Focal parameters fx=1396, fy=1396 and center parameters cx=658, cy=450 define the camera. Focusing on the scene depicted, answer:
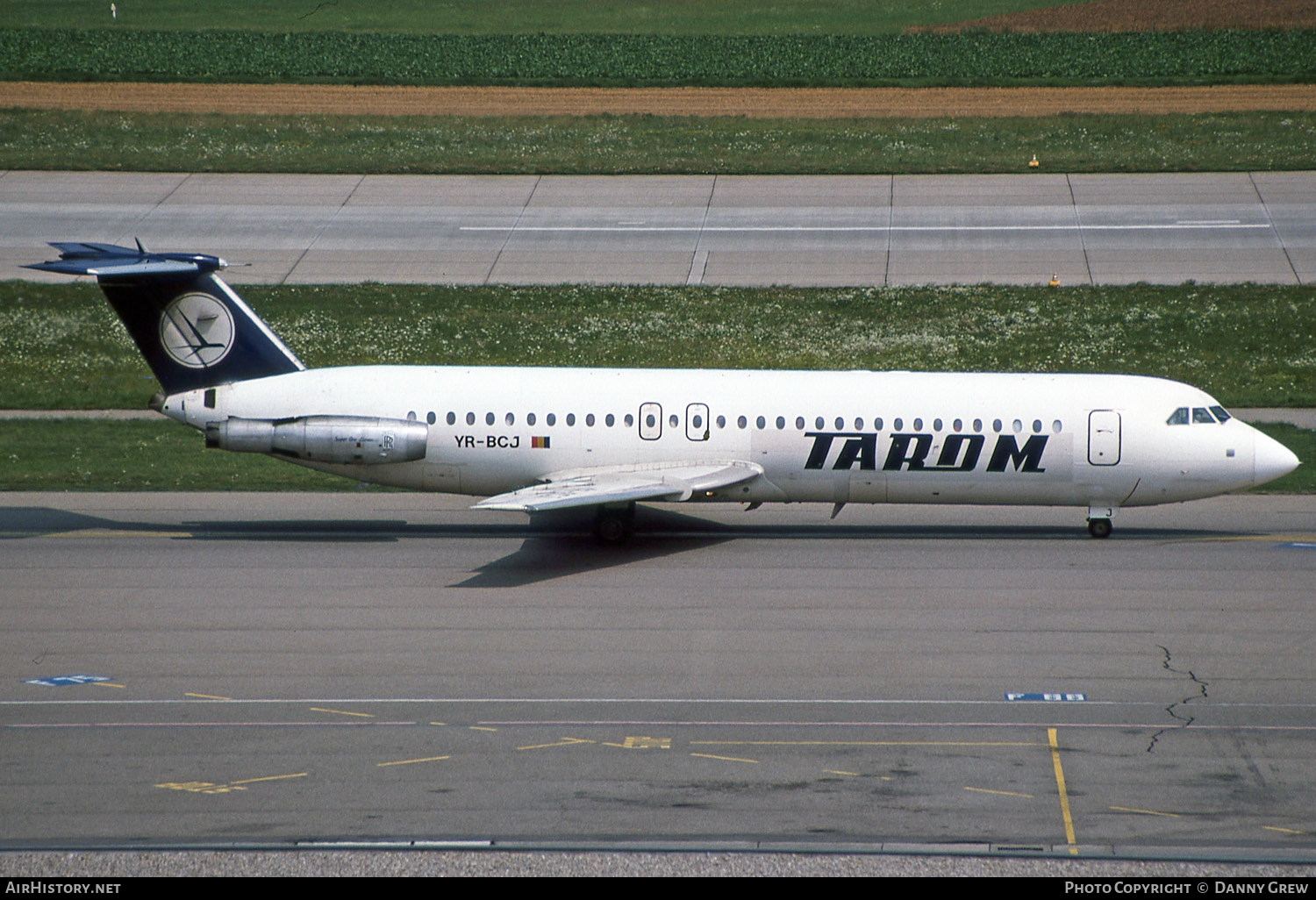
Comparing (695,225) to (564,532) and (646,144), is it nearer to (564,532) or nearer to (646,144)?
(646,144)

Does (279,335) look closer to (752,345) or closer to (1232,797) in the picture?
(752,345)

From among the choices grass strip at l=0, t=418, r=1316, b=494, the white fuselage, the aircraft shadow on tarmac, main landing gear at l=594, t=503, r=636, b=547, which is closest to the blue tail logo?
the white fuselage

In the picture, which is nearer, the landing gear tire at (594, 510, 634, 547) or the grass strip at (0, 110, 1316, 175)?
the landing gear tire at (594, 510, 634, 547)

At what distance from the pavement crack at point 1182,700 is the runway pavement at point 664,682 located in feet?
0.24

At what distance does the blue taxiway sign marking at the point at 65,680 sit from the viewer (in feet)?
67.4

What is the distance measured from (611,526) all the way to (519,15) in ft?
201

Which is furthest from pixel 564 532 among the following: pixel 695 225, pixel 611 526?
pixel 695 225

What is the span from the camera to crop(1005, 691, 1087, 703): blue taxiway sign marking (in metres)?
20.0

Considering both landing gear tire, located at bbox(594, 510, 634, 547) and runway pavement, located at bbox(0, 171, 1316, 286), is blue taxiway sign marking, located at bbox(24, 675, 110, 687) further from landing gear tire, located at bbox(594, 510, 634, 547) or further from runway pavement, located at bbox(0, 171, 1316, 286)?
runway pavement, located at bbox(0, 171, 1316, 286)

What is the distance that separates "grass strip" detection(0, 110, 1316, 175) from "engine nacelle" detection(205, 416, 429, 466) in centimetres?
3030

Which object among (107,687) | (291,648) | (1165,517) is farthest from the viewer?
(1165,517)

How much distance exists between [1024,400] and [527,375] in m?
10.2

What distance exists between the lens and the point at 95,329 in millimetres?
43750

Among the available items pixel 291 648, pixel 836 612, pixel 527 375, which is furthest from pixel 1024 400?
pixel 291 648
